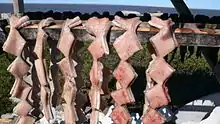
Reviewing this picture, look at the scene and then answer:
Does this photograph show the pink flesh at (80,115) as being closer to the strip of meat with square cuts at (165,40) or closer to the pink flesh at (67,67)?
the pink flesh at (67,67)

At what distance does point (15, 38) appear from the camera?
5.94 ft

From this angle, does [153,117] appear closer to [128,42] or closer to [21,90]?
[128,42]

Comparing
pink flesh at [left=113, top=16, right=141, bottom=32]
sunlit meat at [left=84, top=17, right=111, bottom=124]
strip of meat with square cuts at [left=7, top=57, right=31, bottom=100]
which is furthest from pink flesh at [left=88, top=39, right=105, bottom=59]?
strip of meat with square cuts at [left=7, top=57, right=31, bottom=100]

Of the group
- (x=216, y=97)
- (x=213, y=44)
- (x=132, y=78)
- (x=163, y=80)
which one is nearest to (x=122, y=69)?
(x=132, y=78)

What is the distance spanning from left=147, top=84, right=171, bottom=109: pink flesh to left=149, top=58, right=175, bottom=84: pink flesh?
3 cm

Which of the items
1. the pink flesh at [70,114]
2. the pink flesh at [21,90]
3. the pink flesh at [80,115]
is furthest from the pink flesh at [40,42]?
the pink flesh at [80,115]

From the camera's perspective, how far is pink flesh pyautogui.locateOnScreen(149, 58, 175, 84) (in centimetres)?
169

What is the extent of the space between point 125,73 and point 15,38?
47 centimetres

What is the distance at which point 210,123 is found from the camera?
291 cm

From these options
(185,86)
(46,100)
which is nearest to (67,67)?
(46,100)

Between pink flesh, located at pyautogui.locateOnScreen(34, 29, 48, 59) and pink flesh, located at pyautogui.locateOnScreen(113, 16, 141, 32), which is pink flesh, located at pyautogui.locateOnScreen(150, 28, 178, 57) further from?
pink flesh, located at pyautogui.locateOnScreen(34, 29, 48, 59)

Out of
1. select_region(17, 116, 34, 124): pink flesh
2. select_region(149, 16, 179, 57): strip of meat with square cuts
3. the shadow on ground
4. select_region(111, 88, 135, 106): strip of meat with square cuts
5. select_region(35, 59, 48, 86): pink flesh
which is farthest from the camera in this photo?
the shadow on ground

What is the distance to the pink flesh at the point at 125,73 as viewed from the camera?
172 centimetres

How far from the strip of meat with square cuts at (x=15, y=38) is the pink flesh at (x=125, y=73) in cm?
40
